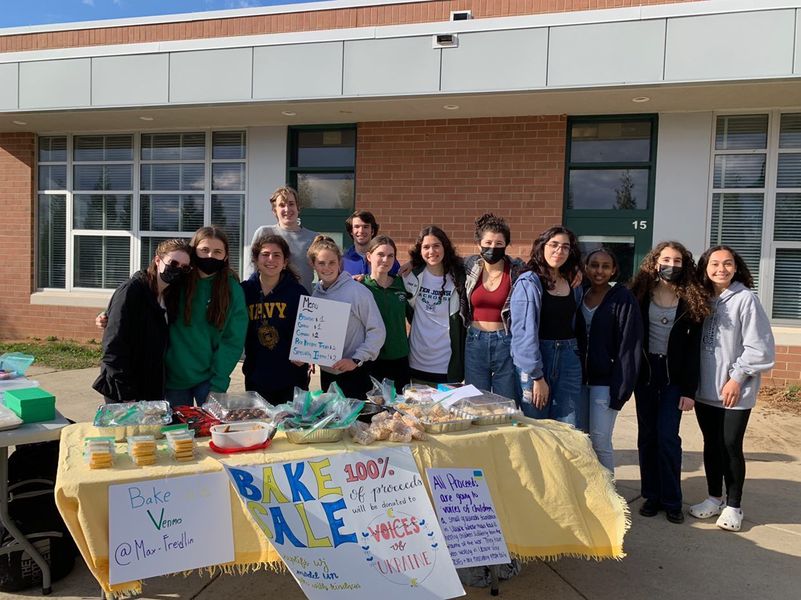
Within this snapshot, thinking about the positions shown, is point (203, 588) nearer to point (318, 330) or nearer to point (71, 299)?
point (318, 330)

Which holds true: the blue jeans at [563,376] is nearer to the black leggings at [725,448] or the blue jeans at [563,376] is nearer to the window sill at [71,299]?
the black leggings at [725,448]

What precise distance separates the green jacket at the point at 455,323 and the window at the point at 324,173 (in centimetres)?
522

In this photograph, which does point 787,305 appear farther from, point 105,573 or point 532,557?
point 105,573

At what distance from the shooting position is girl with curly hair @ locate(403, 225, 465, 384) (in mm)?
4297

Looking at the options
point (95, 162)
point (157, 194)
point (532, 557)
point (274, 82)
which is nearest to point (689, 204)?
point (274, 82)

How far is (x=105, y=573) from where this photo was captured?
7.95ft

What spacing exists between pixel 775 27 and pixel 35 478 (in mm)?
8034

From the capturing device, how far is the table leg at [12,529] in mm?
3109

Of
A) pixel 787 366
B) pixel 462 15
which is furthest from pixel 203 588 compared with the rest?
pixel 462 15

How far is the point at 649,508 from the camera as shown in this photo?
169 inches

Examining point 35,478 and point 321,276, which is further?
point 321,276

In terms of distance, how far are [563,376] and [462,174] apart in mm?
5389

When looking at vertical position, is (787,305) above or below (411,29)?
below

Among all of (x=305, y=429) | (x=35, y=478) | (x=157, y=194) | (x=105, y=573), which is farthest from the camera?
(x=157, y=194)
